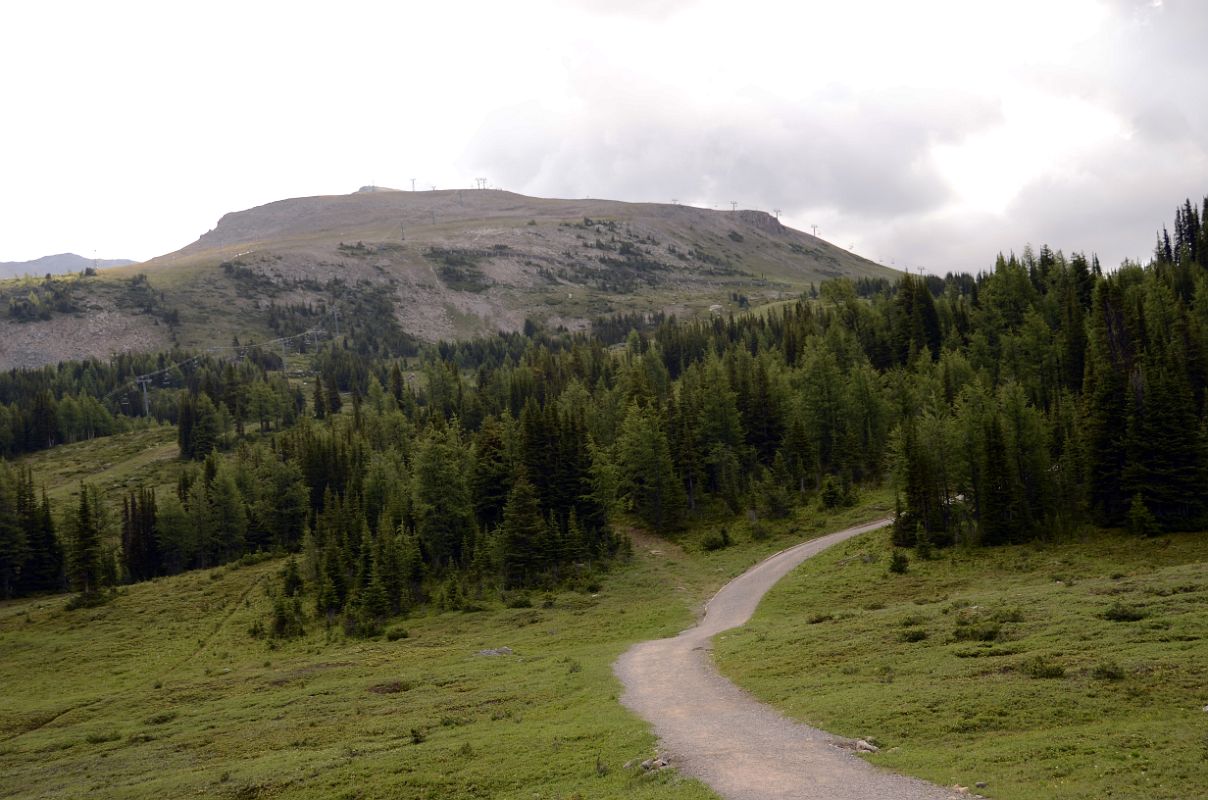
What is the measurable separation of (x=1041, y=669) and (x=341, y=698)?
37.0 meters

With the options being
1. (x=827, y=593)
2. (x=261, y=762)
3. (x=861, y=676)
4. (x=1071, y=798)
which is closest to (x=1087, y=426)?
(x=827, y=593)

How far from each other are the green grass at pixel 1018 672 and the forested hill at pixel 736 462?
15.1 metres

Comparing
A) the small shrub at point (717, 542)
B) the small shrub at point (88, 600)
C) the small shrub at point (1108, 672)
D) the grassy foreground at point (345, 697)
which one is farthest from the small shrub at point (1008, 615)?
the small shrub at point (88, 600)

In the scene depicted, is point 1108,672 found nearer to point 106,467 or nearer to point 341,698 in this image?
point 341,698

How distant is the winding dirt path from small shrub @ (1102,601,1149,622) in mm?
17544

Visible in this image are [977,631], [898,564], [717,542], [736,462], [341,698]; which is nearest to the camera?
[977,631]

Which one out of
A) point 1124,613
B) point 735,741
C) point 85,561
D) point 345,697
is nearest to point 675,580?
point 345,697

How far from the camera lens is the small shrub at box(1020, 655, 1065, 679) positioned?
28516 mm

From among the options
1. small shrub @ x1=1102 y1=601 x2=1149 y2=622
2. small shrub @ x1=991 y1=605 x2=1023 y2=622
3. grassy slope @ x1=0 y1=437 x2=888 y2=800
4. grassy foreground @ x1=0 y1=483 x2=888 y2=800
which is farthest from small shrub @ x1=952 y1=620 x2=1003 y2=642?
grassy slope @ x1=0 y1=437 x2=888 y2=800

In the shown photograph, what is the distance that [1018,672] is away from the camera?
29.9 metres

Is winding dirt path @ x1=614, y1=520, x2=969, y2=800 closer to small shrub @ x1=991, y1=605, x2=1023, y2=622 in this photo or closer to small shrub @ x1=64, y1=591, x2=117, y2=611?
small shrub @ x1=991, y1=605, x2=1023, y2=622

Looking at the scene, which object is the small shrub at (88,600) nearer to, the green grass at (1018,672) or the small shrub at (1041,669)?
the green grass at (1018,672)

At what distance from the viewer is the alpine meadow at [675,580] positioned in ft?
89.9

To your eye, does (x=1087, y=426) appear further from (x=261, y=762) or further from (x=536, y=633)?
(x=261, y=762)
